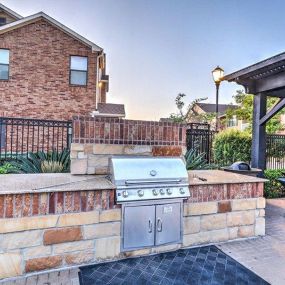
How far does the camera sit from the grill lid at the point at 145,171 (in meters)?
2.99

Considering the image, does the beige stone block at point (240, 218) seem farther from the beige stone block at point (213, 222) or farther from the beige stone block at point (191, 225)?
the beige stone block at point (191, 225)

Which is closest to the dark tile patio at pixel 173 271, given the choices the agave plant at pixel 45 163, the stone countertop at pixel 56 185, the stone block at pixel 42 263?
the stone block at pixel 42 263

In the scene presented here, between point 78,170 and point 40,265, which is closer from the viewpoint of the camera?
point 40,265

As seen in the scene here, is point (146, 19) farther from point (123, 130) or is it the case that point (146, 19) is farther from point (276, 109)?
point (123, 130)

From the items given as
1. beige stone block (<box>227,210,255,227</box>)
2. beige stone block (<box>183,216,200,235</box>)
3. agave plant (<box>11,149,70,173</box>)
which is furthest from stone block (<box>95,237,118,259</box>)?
agave plant (<box>11,149,70,173</box>)

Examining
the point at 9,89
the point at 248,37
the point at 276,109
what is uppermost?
the point at 248,37

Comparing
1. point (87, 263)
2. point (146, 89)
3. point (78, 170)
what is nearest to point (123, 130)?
point (78, 170)

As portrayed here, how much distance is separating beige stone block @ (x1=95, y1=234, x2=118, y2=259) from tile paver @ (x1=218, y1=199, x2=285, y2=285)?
142 centimetres

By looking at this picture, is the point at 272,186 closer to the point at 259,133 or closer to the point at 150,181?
the point at 259,133

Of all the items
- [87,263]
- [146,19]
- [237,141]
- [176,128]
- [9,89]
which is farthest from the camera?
[9,89]

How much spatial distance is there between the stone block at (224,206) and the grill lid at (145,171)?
71 cm

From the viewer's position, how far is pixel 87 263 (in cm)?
281

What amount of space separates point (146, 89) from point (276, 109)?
29.6 feet

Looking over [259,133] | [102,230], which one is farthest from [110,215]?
[259,133]
